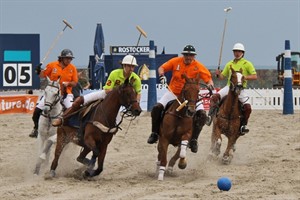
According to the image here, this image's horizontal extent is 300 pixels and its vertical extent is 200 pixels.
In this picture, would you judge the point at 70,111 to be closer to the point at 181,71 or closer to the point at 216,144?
the point at 181,71

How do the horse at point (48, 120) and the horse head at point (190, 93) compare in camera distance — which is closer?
the horse head at point (190, 93)

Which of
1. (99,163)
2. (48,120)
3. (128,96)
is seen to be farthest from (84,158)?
(128,96)

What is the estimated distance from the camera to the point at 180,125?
44.9ft

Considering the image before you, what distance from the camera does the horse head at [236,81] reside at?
15.8m

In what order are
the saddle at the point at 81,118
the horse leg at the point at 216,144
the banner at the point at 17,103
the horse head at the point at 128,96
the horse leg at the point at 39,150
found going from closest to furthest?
the horse head at the point at 128,96 → the saddle at the point at 81,118 → the horse leg at the point at 39,150 → the horse leg at the point at 216,144 → the banner at the point at 17,103

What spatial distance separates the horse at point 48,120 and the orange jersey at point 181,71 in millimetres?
1933

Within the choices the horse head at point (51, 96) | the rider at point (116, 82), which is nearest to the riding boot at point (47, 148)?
the rider at point (116, 82)

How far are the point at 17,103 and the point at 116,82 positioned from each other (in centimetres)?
1579

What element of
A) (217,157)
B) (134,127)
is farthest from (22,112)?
(217,157)

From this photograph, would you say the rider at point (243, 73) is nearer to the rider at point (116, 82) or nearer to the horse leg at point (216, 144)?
the horse leg at point (216, 144)

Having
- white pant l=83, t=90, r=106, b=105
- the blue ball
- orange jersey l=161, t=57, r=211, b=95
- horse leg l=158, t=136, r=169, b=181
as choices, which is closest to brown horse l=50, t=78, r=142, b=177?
white pant l=83, t=90, r=106, b=105

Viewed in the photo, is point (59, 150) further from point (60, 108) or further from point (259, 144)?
point (259, 144)

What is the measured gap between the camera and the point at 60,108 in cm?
1481

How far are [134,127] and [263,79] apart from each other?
97.4 ft
